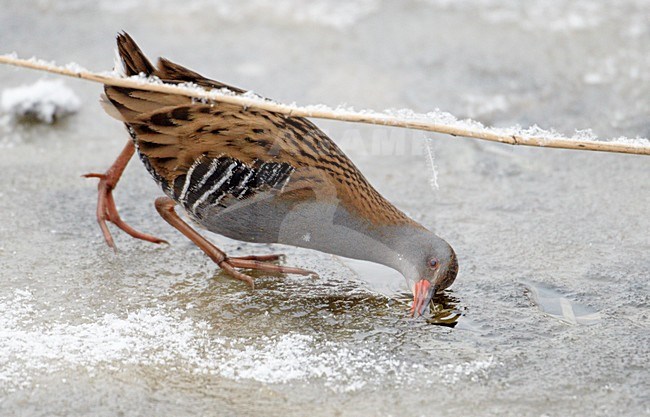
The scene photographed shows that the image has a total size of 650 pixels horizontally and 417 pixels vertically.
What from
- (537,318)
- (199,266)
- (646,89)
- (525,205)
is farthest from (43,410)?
(646,89)

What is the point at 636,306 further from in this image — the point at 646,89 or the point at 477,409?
the point at 646,89

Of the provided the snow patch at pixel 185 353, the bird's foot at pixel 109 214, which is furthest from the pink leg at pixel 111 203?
the snow patch at pixel 185 353

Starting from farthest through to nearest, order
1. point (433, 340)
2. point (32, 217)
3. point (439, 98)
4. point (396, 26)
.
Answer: point (396, 26) < point (439, 98) < point (32, 217) < point (433, 340)

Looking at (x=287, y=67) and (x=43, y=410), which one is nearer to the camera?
(x=43, y=410)

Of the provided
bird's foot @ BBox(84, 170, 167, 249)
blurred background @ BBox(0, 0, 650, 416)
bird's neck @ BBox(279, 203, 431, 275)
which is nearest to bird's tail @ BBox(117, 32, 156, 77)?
bird's foot @ BBox(84, 170, 167, 249)

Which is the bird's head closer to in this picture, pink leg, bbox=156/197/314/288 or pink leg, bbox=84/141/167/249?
pink leg, bbox=156/197/314/288

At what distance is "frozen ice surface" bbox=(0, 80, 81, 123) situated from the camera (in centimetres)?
550

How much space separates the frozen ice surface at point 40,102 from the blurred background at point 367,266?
0.25 feet

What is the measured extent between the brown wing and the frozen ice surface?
1.68 metres

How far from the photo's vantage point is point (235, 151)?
3.74 meters

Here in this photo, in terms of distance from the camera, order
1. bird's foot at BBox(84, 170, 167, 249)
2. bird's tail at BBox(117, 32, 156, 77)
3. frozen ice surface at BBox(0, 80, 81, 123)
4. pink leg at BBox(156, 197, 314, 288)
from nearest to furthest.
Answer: pink leg at BBox(156, 197, 314, 288) < bird's tail at BBox(117, 32, 156, 77) < bird's foot at BBox(84, 170, 167, 249) < frozen ice surface at BBox(0, 80, 81, 123)

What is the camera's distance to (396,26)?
6.95 m

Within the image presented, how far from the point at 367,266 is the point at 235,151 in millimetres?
870

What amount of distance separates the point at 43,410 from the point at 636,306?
2.29 metres
